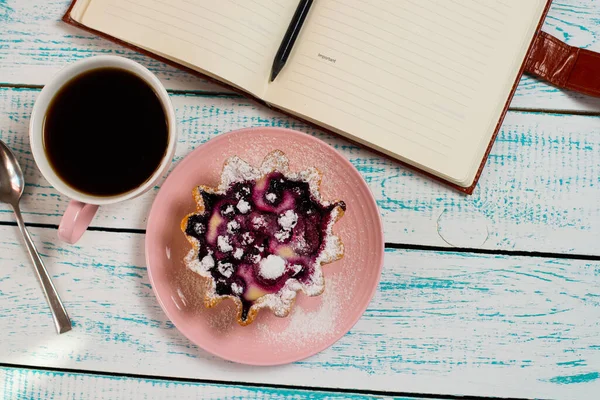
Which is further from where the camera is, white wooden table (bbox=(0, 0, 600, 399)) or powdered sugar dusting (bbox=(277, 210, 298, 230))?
white wooden table (bbox=(0, 0, 600, 399))

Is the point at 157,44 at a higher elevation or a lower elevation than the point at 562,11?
lower

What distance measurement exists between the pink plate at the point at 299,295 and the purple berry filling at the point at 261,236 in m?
0.12

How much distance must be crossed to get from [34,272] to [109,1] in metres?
0.49

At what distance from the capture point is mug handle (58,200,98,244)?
0.77 m

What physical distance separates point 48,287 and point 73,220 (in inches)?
9.1

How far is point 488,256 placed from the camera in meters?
0.94

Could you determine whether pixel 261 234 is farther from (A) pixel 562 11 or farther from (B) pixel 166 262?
(A) pixel 562 11

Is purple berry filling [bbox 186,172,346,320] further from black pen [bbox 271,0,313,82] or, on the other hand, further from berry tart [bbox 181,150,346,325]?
black pen [bbox 271,0,313,82]

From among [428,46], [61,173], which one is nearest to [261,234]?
[61,173]

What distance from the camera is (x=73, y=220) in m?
0.77

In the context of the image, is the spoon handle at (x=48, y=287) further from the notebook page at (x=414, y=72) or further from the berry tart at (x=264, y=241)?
the notebook page at (x=414, y=72)

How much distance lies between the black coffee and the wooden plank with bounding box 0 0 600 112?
0.15 metres

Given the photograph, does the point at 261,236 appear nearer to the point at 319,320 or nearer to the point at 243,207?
the point at 243,207

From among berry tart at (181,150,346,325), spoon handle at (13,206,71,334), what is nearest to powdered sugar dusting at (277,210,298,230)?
berry tart at (181,150,346,325)
